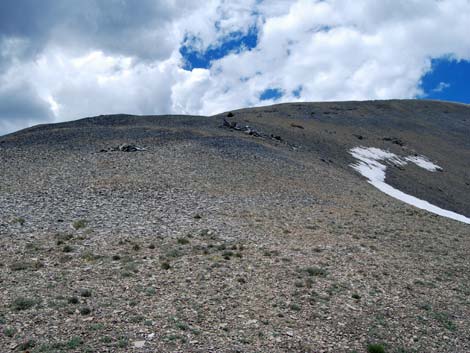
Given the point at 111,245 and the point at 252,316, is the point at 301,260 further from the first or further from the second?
the point at 111,245

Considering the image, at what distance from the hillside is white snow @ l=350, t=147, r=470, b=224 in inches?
167

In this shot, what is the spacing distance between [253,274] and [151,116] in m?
37.5

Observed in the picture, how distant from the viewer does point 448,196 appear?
47531 mm

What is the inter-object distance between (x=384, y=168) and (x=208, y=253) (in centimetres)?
3826

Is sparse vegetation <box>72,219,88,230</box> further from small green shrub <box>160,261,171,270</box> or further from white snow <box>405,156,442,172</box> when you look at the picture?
white snow <box>405,156,442,172</box>

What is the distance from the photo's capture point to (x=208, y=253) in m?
17.9

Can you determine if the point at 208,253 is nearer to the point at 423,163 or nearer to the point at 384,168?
the point at 384,168

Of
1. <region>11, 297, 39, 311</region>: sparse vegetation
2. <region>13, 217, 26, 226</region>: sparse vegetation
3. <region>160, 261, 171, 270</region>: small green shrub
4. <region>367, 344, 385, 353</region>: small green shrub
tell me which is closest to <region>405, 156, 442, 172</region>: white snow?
<region>160, 261, 171, 270</region>: small green shrub

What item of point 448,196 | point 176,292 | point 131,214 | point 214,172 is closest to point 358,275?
point 176,292

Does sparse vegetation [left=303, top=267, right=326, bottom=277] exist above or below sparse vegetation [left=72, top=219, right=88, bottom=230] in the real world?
below

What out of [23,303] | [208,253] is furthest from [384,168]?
[23,303]

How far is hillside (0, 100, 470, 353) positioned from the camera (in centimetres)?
1212

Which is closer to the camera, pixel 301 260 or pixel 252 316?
pixel 252 316

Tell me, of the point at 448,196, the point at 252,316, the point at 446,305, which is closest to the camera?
the point at 252,316
